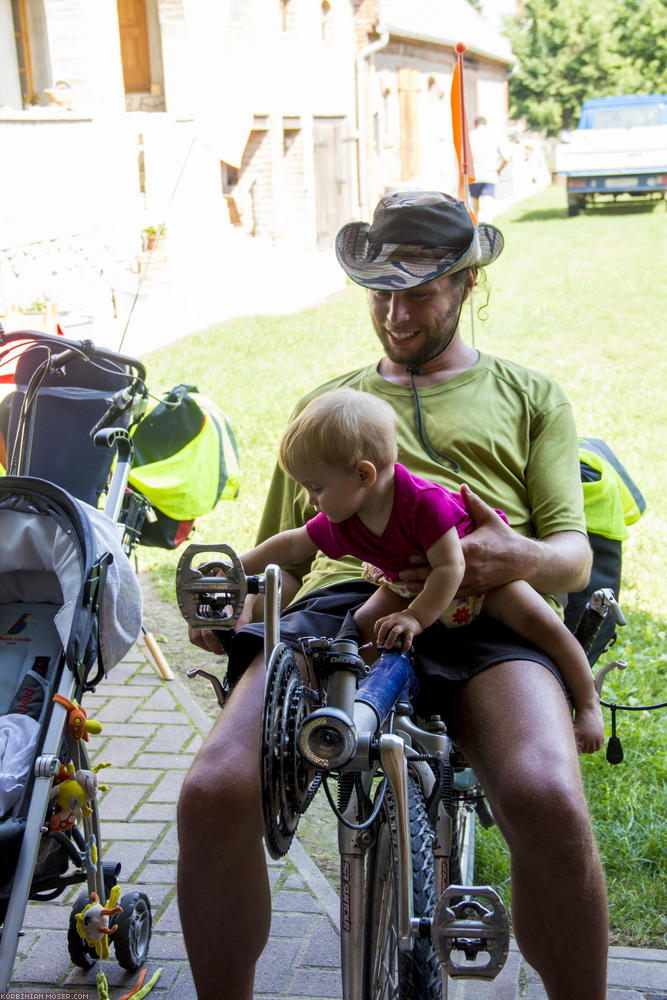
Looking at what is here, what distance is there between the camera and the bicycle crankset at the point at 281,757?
5.59 feet

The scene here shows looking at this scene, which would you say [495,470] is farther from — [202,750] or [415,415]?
[202,750]

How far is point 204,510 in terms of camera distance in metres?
4.38

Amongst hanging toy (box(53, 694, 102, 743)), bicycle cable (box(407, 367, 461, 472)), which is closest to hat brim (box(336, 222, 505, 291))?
bicycle cable (box(407, 367, 461, 472))

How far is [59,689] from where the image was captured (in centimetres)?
250

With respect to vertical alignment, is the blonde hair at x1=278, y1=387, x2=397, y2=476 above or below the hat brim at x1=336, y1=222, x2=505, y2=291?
below

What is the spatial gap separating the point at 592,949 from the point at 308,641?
0.78 meters

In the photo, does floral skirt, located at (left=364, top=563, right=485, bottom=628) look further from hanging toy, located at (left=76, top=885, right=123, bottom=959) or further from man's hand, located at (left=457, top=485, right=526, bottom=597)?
hanging toy, located at (left=76, top=885, right=123, bottom=959)

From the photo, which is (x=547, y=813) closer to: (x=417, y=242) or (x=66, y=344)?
(x=417, y=242)

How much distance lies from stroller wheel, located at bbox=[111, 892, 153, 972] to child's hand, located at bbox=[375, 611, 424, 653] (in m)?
1.08

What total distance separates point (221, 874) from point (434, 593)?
0.69 meters

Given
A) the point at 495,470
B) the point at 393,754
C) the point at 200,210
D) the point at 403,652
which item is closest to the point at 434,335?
the point at 495,470

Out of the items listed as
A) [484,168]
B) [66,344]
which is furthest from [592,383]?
[484,168]

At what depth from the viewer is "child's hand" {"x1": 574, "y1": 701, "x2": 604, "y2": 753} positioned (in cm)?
250

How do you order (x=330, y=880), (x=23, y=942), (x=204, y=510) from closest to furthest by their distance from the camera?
(x=23, y=942) < (x=330, y=880) < (x=204, y=510)
